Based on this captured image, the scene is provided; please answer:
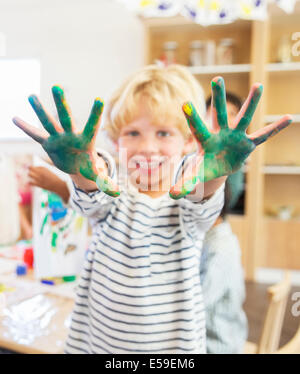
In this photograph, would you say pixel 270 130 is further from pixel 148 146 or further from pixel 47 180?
pixel 47 180

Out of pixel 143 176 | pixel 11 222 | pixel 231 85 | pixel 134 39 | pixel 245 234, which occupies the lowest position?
pixel 245 234

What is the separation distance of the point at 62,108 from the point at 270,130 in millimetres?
98

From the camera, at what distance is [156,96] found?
30 cm

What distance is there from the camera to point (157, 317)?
38cm

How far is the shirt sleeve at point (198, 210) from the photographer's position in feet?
0.81

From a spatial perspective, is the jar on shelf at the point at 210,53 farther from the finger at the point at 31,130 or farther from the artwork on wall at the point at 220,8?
the finger at the point at 31,130

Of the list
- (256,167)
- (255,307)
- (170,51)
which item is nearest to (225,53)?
(170,51)

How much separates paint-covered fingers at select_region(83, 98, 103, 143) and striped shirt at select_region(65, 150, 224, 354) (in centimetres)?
21

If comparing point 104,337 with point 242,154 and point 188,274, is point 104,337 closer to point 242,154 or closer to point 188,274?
point 188,274

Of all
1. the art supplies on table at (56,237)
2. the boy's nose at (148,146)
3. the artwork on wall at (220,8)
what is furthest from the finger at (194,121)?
the artwork on wall at (220,8)

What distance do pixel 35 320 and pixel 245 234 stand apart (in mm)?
1735

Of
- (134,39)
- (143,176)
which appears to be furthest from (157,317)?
(134,39)

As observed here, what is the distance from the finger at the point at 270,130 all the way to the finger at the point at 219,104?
2 centimetres

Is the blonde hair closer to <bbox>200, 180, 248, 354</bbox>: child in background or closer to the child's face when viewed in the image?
the child's face
